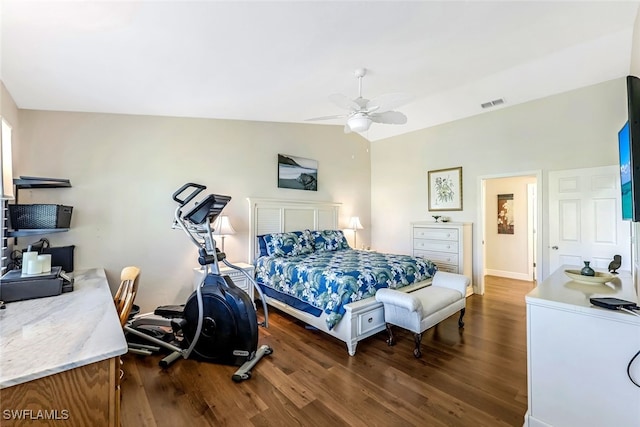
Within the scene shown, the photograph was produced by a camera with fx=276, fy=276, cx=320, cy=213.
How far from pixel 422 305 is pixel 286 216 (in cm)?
270

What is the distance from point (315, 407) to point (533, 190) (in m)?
6.04

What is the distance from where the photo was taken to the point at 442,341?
291 cm

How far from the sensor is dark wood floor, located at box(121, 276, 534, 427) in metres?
1.81

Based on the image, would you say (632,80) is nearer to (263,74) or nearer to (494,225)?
(263,74)

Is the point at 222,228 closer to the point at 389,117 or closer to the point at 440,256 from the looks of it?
the point at 389,117

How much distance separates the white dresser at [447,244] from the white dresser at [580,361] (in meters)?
2.72

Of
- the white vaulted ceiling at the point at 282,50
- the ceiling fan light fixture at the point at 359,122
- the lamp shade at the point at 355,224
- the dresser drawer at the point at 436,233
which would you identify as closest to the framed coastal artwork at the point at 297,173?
the lamp shade at the point at 355,224

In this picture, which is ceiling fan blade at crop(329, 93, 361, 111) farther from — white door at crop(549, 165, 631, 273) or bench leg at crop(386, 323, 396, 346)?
white door at crop(549, 165, 631, 273)

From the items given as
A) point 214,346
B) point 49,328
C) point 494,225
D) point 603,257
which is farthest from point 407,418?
point 494,225

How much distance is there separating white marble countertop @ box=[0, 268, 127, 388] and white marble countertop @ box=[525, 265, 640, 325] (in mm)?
2068

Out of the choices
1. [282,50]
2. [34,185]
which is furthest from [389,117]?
[34,185]

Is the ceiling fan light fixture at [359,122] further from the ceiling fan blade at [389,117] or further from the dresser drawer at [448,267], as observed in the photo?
the dresser drawer at [448,267]

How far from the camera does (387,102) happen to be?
8.93 ft

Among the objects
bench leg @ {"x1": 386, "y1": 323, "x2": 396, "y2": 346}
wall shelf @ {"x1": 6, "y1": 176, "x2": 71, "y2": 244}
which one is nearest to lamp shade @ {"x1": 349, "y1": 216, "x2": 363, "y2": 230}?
bench leg @ {"x1": 386, "y1": 323, "x2": 396, "y2": 346}
